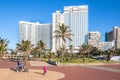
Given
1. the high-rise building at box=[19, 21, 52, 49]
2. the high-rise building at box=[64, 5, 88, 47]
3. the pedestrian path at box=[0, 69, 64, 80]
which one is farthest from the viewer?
the high-rise building at box=[64, 5, 88, 47]

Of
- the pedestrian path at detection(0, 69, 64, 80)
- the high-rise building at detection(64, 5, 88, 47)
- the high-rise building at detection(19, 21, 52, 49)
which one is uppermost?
the high-rise building at detection(64, 5, 88, 47)

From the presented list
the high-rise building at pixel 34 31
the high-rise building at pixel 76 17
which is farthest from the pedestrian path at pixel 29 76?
the high-rise building at pixel 76 17

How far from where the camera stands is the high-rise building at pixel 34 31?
170 metres

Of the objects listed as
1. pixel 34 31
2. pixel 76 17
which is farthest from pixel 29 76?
pixel 76 17

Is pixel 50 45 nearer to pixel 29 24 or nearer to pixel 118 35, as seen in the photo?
pixel 29 24

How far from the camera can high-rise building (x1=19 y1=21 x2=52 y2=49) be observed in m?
170

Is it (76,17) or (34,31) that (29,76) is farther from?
(76,17)

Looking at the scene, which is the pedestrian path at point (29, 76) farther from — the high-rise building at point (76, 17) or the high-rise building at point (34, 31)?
the high-rise building at point (76, 17)

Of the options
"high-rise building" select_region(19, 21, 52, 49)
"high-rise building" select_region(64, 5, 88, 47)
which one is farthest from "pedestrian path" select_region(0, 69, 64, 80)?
"high-rise building" select_region(64, 5, 88, 47)

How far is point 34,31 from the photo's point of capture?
17362 cm

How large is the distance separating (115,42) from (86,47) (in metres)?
129

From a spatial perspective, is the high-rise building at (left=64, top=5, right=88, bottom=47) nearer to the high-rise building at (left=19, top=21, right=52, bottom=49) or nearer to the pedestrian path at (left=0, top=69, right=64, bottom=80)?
the high-rise building at (left=19, top=21, right=52, bottom=49)

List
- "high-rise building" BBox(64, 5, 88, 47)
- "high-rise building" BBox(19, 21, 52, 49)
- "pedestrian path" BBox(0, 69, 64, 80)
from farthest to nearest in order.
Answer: "high-rise building" BBox(64, 5, 88, 47), "high-rise building" BBox(19, 21, 52, 49), "pedestrian path" BBox(0, 69, 64, 80)

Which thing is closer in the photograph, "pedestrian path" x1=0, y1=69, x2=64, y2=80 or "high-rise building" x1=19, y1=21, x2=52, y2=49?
"pedestrian path" x1=0, y1=69, x2=64, y2=80
